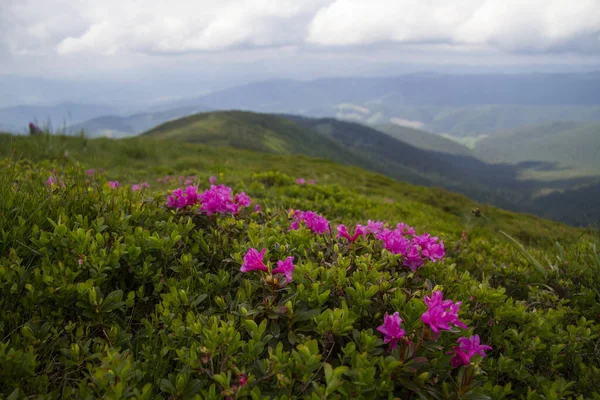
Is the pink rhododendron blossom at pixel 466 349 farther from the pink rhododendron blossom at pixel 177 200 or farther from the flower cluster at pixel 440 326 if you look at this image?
the pink rhododendron blossom at pixel 177 200

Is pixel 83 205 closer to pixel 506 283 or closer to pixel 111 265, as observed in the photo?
pixel 111 265

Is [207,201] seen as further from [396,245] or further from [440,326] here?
[440,326]

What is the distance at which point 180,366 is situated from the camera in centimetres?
249

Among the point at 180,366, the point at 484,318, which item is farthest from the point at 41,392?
the point at 484,318

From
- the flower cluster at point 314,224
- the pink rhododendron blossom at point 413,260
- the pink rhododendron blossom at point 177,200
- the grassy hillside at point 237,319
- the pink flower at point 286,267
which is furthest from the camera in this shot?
the pink rhododendron blossom at point 177,200

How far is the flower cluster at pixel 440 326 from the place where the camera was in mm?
2213

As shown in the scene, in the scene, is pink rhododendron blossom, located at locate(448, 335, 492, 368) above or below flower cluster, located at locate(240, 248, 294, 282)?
below

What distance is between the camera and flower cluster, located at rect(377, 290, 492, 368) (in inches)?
87.1

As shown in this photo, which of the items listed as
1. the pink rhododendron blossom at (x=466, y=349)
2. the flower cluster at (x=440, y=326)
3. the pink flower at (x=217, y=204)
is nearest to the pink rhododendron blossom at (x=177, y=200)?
the pink flower at (x=217, y=204)

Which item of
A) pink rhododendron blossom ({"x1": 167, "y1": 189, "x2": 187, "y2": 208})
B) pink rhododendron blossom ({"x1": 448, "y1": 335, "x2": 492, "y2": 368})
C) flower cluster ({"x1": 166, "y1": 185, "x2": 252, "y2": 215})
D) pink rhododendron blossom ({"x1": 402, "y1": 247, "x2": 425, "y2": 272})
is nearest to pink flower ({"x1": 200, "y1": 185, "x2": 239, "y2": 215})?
flower cluster ({"x1": 166, "y1": 185, "x2": 252, "y2": 215})

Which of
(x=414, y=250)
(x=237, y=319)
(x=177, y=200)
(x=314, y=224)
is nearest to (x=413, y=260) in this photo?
(x=414, y=250)

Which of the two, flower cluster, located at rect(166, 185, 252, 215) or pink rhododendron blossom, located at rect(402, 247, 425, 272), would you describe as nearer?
pink rhododendron blossom, located at rect(402, 247, 425, 272)

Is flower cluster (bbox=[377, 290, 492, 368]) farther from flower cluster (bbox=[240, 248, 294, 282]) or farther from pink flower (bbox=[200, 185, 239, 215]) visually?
pink flower (bbox=[200, 185, 239, 215])

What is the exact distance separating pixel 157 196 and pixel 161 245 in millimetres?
1195
